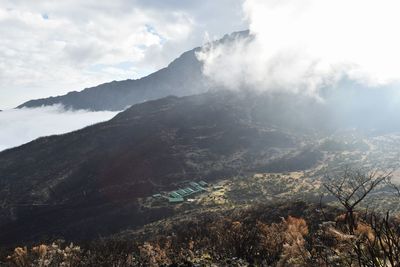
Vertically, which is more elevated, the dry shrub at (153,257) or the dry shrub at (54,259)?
the dry shrub at (54,259)

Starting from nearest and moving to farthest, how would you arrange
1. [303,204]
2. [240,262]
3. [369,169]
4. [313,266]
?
1. [313,266]
2. [240,262]
3. [303,204]
4. [369,169]

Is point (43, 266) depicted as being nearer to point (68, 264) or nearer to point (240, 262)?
point (68, 264)

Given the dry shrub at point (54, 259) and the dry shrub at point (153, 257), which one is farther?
the dry shrub at point (153, 257)

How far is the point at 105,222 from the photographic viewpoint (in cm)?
18288

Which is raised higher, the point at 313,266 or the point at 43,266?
the point at 313,266

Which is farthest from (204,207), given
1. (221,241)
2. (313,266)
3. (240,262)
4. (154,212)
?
(313,266)

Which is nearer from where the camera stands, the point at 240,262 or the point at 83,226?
the point at 240,262

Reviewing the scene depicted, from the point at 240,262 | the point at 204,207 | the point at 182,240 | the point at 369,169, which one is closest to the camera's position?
the point at 240,262

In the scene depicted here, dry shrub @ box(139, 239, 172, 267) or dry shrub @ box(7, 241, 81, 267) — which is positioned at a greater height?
dry shrub @ box(7, 241, 81, 267)

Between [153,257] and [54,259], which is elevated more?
[54,259]

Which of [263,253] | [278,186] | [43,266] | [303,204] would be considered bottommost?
[278,186]

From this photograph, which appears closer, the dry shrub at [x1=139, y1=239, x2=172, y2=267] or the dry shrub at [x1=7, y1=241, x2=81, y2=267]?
the dry shrub at [x1=7, y1=241, x2=81, y2=267]

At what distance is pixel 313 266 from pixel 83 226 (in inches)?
6580

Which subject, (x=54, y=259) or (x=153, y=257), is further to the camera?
(x=153, y=257)
